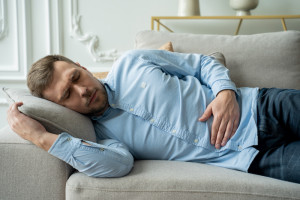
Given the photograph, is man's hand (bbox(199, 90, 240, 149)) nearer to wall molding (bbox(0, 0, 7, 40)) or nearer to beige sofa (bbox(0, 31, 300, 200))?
beige sofa (bbox(0, 31, 300, 200))

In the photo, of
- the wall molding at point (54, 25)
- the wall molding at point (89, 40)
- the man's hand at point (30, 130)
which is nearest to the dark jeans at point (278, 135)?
the man's hand at point (30, 130)

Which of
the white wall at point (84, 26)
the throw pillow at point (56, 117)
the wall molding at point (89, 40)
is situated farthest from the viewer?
the wall molding at point (89, 40)

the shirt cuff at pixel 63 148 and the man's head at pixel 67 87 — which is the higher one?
the man's head at pixel 67 87

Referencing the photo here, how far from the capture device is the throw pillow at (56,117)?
1003mm

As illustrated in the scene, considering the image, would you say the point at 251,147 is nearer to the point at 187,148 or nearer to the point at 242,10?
the point at 187,148

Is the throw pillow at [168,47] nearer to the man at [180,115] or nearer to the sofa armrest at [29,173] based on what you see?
the man at [180,115]

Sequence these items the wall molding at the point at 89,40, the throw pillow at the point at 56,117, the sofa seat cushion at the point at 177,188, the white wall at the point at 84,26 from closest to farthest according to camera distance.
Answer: the sofa seat cushion at the point at 177,188 < the throw pillow at the point at 56,117 < the white wall at the point at 84,26 < the wall molding at the point at 89,40

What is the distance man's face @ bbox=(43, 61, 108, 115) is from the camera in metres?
1.15

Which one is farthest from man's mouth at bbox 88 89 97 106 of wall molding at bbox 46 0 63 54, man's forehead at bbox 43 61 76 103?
wall molding at bbox 46 0 63 54

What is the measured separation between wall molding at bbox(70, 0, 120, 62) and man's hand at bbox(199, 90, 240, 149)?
1546mm

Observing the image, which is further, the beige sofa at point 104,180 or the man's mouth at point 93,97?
the man's mouth at point 93,97

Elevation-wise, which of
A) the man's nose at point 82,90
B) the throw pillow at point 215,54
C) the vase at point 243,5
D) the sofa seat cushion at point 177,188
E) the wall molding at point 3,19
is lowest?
the sofa seat cushion at point 177,188

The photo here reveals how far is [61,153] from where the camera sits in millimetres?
926

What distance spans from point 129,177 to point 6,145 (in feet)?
1.35
